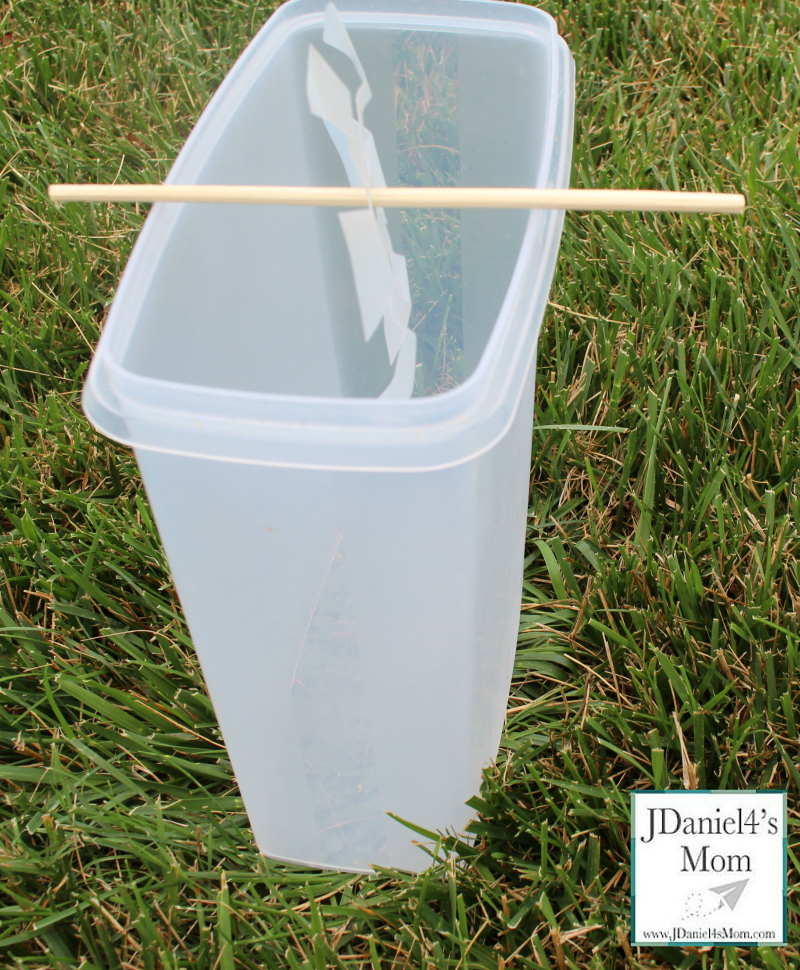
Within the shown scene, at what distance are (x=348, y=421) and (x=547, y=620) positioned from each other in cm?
54

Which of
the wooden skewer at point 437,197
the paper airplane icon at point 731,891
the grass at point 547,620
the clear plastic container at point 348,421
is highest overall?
the wooden skewer at point 437,197

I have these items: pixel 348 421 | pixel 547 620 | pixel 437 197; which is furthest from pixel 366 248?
pixel 547 620

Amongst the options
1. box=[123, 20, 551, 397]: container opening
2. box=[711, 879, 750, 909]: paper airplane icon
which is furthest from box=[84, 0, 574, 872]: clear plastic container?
box=[711, 879, 750, 909]: paper airplane icon

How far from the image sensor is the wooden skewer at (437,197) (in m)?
0.54

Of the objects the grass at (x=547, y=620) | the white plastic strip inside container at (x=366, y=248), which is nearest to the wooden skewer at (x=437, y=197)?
the white plastic strip inside container at (x=366, y=248)

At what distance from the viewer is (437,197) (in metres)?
0.56

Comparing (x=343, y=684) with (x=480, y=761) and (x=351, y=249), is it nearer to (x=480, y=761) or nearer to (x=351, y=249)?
(x=480, y=761)

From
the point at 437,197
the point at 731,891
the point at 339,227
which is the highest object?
the point at 437,197

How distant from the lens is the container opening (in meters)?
0.72

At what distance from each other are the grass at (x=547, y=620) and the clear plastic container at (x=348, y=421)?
0.08 metres

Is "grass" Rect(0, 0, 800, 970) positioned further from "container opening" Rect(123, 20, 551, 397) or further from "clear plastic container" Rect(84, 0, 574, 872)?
"container opening" Rect(123, 20, 551, 397)

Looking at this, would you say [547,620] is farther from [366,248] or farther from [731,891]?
[366,248]

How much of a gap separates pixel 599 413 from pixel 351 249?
0.58 m

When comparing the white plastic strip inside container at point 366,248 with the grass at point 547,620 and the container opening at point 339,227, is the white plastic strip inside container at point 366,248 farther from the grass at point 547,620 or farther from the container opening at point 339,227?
the grass at point 547,620
